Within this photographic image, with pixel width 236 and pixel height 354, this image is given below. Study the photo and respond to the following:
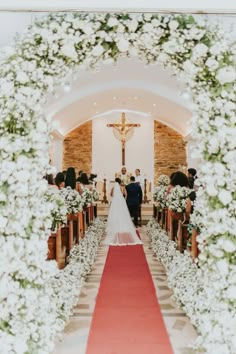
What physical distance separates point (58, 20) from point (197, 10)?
1243 millimetres

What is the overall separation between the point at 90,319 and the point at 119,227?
617 centimetres

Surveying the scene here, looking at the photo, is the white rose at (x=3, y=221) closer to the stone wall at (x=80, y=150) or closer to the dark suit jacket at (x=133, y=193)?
the dark suit jacket at (x=133, y=193)

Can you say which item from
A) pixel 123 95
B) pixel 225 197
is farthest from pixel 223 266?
pixel 123 95

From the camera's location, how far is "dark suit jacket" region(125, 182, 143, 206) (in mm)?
14180

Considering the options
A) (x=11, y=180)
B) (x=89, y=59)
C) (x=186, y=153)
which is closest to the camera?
(x=11, y=180)

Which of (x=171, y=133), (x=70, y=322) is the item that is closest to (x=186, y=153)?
(x=171, y=133)

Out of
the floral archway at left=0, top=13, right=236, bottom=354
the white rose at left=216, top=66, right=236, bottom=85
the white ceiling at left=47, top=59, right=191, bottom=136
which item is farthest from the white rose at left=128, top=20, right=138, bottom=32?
the white ceiling at left=47, top=59, right=191, bottom=136

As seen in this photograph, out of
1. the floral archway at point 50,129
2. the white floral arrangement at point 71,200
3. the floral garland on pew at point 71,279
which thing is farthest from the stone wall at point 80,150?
the floral archway at point 50,129

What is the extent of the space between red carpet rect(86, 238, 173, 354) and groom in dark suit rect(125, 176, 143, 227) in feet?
18.8

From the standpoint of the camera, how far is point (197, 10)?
165 inches

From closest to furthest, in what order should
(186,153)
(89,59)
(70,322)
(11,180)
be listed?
(11,180)
(89,59)
(70,322)
(186,153)

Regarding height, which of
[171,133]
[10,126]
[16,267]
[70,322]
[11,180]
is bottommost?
[70,322]

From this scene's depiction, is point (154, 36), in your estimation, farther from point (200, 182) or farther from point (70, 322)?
point (70, 322)

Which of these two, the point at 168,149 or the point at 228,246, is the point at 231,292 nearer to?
the point at 228,246
